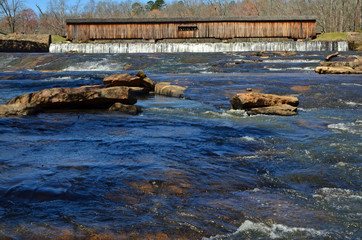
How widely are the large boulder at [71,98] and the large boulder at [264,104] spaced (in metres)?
2.60

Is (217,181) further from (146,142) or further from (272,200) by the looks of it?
(146,142)

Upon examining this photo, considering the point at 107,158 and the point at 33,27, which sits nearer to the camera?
the point at 107,158

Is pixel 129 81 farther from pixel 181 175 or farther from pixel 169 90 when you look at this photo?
pixel 181 175

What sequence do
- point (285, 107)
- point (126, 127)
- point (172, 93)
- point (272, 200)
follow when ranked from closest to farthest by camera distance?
point (272, 200) → point (126, 127) → point (285, 107) → point (172, 93)

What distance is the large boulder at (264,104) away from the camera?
859 centimetres

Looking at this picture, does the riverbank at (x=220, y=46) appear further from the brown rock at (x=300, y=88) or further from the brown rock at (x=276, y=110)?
the brown rock at (x=276, y=110)

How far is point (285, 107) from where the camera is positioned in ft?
28.6

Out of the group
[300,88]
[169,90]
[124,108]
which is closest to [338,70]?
[300,88]

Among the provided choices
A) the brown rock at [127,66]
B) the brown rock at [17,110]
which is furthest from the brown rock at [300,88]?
the brown rock at [127,66]

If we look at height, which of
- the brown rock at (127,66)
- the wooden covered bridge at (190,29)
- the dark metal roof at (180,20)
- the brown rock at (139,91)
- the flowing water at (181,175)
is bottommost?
the flowing water at (181,175)

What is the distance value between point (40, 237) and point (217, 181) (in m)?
1.95

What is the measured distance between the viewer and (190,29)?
3938cm

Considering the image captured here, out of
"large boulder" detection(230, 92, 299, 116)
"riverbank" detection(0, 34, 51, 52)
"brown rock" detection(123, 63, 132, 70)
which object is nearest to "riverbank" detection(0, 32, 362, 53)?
"riverbank" detection(0, 34, 51, 52)

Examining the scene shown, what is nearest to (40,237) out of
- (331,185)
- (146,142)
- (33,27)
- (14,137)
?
(331,185)
